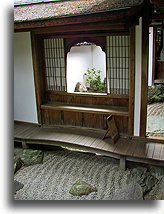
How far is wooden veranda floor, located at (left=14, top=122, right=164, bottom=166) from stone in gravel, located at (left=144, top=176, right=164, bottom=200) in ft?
1.22

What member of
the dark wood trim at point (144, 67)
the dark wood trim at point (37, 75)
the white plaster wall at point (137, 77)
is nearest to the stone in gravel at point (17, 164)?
the dark wood trim at point (37, 75)

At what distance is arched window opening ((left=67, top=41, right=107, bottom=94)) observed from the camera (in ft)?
30.9

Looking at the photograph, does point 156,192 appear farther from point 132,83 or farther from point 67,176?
point 132,83

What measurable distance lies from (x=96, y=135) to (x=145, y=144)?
112 centimetres

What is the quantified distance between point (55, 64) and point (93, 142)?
216 centimetres

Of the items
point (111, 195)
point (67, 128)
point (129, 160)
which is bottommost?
point (111, 195)

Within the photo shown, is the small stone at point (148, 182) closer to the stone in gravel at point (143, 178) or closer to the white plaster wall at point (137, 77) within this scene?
the stone in gravel at point (143, 178)

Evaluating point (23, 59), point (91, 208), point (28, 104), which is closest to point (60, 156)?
point (28, 104)

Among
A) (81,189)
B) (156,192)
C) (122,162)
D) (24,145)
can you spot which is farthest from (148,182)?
(24,145)

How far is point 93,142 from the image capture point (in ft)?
16.4

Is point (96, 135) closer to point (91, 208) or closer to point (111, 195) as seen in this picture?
point (111, 195)

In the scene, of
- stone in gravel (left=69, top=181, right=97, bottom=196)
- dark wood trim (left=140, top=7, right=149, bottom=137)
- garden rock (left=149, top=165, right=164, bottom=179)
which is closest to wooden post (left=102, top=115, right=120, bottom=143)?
dark wood trim (left=140, top=7, right=149, bottom=137)

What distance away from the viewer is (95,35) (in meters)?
5.07

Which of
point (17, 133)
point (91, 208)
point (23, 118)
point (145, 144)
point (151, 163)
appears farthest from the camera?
point (23, 118)
